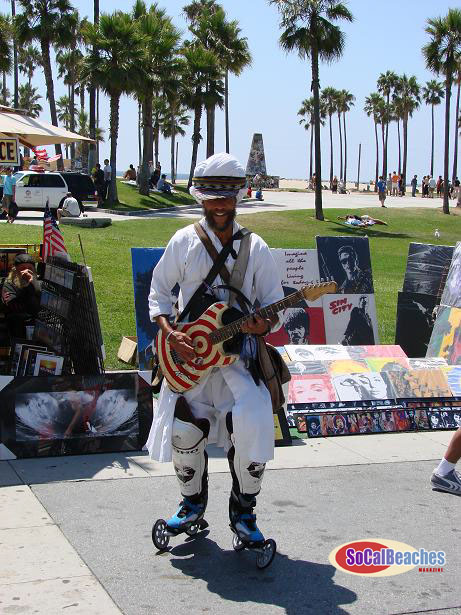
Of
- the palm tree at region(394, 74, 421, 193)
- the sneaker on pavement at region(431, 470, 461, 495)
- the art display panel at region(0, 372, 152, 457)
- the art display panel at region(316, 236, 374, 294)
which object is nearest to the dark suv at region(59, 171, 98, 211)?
the art display panel at region(316, 236, 374, 294)

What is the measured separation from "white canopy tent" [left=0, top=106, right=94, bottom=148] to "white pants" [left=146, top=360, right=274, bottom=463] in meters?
4.46

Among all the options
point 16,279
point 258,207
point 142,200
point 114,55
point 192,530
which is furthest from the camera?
point 258,207

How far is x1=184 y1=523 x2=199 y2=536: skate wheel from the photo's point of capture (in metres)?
4.70

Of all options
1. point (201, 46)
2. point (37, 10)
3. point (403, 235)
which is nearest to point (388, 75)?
Answer: point (201, 46)

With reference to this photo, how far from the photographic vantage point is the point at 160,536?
4.57 m

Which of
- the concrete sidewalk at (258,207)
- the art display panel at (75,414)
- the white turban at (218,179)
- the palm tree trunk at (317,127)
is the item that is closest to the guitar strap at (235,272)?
the white turban at (218,179)

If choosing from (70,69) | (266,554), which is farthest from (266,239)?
(70,69)

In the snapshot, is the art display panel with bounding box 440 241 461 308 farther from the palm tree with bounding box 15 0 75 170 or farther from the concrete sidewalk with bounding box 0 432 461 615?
the palm tree with bounding box 15 0 75 170

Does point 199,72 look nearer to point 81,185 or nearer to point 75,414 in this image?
point 81,185

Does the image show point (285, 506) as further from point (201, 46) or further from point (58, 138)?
point (201, 46)

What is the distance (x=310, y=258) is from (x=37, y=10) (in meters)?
38.1

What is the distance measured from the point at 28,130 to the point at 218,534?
497 centimetres

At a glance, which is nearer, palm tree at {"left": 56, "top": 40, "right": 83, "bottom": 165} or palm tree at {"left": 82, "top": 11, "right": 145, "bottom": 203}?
palm tree at {"left": 82, "top": 11, "right": 145, "bottom": 203}

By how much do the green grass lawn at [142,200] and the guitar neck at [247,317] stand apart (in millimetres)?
30537
